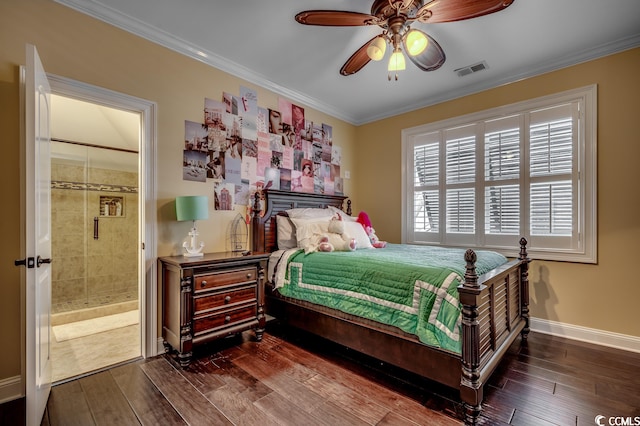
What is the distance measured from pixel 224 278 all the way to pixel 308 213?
1.37m

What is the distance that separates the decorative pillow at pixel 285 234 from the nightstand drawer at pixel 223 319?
31.5 inches

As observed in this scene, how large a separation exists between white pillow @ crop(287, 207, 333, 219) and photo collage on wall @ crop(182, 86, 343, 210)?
370 mm

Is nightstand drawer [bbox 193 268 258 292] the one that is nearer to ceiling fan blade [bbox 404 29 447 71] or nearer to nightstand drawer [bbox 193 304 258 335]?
nightstand drawer [bbox 193 304 258 335]

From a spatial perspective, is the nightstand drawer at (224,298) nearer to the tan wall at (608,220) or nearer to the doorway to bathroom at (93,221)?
the doorway to bathroom at (93,221)

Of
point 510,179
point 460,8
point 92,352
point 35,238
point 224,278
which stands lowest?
point 92,352

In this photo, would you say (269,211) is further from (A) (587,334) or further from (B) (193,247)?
(A) (587,334)

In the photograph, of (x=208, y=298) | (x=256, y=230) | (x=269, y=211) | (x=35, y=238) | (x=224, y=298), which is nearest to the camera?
(x=35, y=238)

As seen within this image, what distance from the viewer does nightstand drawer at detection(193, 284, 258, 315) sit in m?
2.44

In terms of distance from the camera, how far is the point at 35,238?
1607 millimetres

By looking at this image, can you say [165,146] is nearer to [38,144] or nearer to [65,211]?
[38,144]

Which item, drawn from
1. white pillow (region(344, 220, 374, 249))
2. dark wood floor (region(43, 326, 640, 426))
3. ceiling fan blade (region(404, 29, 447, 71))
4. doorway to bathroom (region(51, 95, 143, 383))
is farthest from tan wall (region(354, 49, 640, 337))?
doorway to bathroom (region(51, 95, 143, 383))

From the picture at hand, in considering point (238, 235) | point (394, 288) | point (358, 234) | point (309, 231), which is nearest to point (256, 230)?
point (238, 235)

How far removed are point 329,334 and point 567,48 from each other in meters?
3.46

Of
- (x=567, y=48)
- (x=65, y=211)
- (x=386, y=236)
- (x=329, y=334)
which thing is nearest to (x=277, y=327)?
(x=329, y=334)
